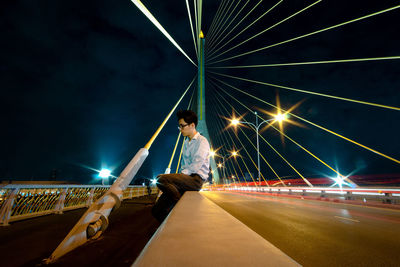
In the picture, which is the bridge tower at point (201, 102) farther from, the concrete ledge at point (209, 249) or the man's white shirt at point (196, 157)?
the concrete ledge at point (209, 249)

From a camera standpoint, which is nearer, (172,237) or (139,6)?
(172,237)

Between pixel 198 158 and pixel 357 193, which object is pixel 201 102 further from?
pixel 198 158

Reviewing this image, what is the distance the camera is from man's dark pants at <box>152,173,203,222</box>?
2596 millimetres

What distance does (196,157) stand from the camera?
2836 mm

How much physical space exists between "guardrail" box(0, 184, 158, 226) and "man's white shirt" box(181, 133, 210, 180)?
2.61 m

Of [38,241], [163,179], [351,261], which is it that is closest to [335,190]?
[351,261]

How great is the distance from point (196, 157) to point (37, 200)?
762 cm

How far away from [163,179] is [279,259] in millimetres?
2090

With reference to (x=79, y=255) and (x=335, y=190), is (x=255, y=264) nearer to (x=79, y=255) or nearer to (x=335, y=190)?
(x=79, y=255)

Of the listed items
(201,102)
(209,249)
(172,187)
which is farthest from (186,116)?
(201,102)

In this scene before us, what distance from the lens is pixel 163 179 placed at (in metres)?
2.58

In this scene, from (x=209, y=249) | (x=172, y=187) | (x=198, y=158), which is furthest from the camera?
(x=198, y=158)

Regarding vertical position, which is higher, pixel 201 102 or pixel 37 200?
pixel 201 102

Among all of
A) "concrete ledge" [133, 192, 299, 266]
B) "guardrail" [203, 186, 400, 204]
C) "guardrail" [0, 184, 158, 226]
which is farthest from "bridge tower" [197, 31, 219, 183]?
"concrete ledge" [133, 192, 299, 266]
